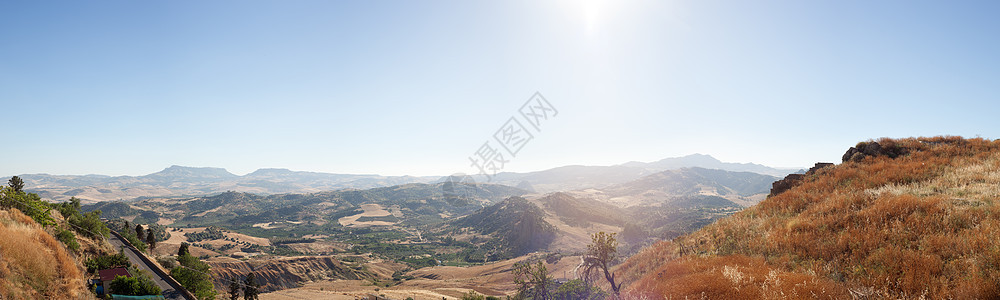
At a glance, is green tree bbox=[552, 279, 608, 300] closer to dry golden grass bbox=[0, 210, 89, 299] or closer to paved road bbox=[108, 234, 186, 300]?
dry golden grass bbox=[0, 210, 89, 299]

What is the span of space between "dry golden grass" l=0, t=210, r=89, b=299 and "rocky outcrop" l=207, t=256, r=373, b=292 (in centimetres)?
7351

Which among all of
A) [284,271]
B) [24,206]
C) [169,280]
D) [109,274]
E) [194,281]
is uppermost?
[24,206]

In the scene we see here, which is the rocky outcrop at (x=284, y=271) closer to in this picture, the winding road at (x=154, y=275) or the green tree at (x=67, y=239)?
the winding road at (x=154, y=275)

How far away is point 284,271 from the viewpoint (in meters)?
96.4

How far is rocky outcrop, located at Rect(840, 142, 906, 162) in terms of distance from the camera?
2238cm

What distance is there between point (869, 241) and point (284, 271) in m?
117

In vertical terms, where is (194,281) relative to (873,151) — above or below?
below

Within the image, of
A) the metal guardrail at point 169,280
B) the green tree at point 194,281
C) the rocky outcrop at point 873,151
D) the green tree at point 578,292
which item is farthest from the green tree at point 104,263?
the rocky outcrop at point 873,151

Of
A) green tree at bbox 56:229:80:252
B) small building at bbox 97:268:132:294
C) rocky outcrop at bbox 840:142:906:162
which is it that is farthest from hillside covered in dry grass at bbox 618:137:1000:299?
green tree at bbox 56:229:80:252

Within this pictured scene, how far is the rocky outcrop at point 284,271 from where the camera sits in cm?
8571

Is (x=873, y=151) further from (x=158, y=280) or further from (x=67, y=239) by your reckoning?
(x=158, y=280)

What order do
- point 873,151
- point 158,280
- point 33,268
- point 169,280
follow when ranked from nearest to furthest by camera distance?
point 33,268 < point 873,151 < point 158,280 < point 169,280

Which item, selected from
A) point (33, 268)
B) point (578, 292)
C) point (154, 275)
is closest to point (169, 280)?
point (154, 275)

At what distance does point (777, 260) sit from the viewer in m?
11.5
